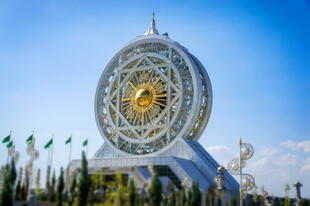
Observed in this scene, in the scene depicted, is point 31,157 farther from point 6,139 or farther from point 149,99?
point 149,99

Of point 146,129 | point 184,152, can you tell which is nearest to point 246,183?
point 184,152

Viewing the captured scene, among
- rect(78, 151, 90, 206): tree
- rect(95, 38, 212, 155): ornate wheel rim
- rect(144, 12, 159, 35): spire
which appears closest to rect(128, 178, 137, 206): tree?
rect(78, 151, 90, 206): tree

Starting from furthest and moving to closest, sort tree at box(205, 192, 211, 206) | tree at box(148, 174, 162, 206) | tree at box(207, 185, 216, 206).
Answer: tree at box(207, 185, 216, 206) < tree at box(205, 192, 211, 206) < tree at box(148, 174, 162, 206)

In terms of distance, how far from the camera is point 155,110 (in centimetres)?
3028

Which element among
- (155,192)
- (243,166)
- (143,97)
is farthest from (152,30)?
(155,192)

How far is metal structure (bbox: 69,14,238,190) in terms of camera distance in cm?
2638

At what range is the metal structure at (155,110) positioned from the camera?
26375 millimetres

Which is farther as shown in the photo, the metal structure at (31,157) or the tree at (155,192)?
Result: the metal structure at (31,157)

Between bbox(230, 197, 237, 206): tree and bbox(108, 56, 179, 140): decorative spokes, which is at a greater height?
bbox(108, 56, 179, 140): decorative spokes

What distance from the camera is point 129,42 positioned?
3228 centimetres

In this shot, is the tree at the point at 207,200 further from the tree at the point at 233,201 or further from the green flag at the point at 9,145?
the green flag at the point at 9,145

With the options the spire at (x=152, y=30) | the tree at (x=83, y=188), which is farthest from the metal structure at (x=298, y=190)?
the spire at (x=152, y=30)

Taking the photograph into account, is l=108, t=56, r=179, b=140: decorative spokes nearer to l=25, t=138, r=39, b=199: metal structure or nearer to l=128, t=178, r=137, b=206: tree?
l=25, t=138, r=39, b=199: metal structure

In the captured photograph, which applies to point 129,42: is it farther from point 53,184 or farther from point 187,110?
point 53,184
